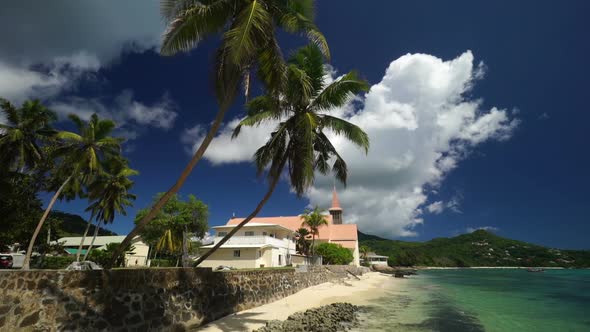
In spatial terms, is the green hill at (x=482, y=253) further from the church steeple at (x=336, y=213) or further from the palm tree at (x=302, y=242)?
the palm tree at (x=302, y=242)

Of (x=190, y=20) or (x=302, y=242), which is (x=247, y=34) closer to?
(x=190, y=20)

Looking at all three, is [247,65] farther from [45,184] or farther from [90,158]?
[45,184]

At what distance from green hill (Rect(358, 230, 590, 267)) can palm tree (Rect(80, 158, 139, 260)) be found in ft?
361

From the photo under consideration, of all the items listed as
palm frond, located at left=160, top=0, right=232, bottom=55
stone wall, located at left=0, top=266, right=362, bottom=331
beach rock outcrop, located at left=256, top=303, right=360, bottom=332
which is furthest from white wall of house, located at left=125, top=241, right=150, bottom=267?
palm frond, located at left=160, top=0, right=232, bottom=55

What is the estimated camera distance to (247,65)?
8.39 meters

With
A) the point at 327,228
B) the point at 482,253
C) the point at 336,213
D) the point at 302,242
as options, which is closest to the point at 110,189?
the point at 302,242

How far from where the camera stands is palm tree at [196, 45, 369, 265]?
1141cm

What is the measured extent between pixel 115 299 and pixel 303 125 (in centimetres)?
789

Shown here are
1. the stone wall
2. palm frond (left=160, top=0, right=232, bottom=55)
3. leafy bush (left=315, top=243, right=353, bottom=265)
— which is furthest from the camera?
leafy bush (left=315, top=243, right=353, bottom=265)

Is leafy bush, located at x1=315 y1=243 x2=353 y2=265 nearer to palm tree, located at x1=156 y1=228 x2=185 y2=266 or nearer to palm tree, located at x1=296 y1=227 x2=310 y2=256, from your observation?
palm tree, located at x1=296 y1=227 x2=310 y2=256

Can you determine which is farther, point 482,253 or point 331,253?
point 482,253

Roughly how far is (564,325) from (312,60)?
807 inches

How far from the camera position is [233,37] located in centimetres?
723

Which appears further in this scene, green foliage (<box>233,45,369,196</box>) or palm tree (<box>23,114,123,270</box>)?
palm tree (<box>23,114,123,270</box>)
